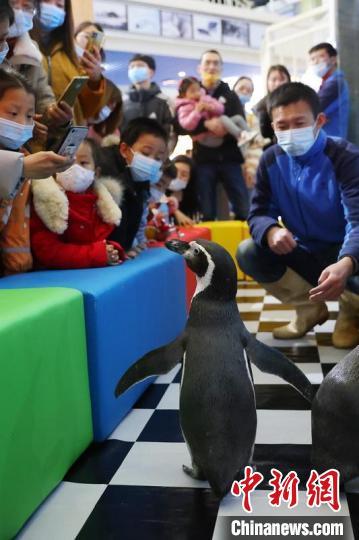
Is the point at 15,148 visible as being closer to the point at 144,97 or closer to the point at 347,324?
the point at 347,324

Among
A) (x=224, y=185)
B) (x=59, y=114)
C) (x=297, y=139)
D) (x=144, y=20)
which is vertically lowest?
(x=224, y=185)

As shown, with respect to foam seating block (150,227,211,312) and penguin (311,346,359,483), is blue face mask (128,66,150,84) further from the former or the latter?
penguin (311,346,359,483)

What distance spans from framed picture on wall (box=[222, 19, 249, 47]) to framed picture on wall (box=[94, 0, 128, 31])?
1.62m

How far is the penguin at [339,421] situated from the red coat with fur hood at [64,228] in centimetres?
91

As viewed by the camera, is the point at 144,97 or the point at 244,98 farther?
the point at 244,98

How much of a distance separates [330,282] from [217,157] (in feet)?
9.58

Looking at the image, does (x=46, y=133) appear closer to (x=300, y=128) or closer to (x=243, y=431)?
(x=300, y=128)

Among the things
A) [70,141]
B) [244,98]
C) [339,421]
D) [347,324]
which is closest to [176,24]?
[244,98]

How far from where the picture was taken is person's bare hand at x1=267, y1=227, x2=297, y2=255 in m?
2.02

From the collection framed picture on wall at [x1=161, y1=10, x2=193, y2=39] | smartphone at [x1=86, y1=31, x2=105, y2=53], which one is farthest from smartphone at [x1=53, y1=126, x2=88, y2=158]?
framed picture on wall at [x1=161, y1=10, x2=193, y2=39]

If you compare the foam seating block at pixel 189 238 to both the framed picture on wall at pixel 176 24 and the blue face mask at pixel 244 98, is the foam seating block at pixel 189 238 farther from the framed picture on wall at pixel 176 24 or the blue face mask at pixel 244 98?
the framed picture on wall at pixel 176 24

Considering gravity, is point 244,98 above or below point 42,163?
above

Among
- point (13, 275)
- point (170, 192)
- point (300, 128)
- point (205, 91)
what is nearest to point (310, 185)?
point (300, 128)

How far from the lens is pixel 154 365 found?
120cm
